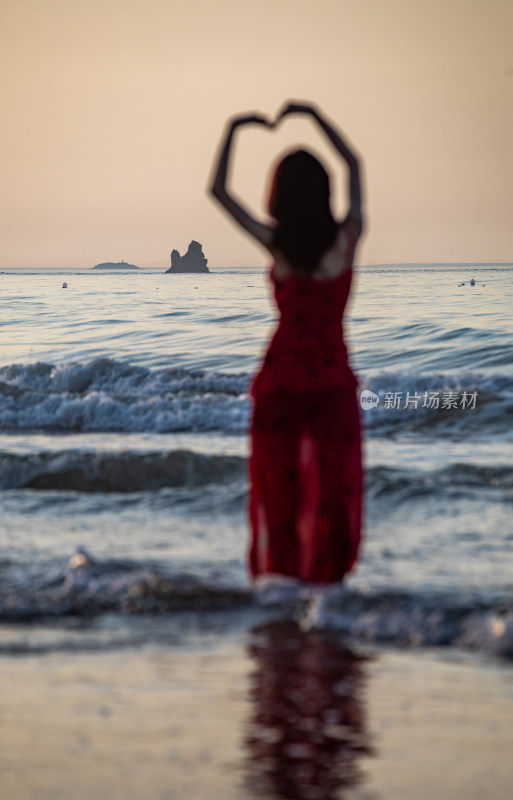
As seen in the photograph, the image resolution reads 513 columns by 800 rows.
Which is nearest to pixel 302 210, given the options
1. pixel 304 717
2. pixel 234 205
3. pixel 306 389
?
pixel 234 205

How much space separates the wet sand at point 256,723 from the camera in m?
3.13

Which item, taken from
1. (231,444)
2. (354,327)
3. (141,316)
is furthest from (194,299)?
(231,444)

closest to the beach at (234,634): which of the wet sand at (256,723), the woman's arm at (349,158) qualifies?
the wet sand at (256,723)

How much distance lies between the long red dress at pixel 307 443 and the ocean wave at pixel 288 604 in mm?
166

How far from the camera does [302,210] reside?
441 cm

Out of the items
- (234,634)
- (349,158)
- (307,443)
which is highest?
(349,158)

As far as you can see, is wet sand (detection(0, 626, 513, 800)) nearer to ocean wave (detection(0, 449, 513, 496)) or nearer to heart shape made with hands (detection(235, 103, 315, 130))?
heart shape made with hands (detection(235, 103, 315, 130))

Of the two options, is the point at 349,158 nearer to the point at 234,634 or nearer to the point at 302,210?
the point at 302,210

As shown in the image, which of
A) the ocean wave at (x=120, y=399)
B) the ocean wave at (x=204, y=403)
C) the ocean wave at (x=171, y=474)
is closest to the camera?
the ocean wave at (x=171, y=474)

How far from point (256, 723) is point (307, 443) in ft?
4.40

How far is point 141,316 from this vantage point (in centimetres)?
2536

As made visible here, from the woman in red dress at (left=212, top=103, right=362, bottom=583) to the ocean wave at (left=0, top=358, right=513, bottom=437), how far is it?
7256 mm

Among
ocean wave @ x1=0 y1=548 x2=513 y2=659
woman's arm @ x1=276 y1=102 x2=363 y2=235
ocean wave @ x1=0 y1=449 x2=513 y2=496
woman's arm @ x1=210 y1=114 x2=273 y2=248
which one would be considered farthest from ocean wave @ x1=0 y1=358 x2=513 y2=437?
woman's arm @ x1=210 y1=114 x2=273 y2=248

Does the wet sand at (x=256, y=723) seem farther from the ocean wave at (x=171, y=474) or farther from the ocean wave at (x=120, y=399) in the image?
the ocean wave at (x=120, y=399)
